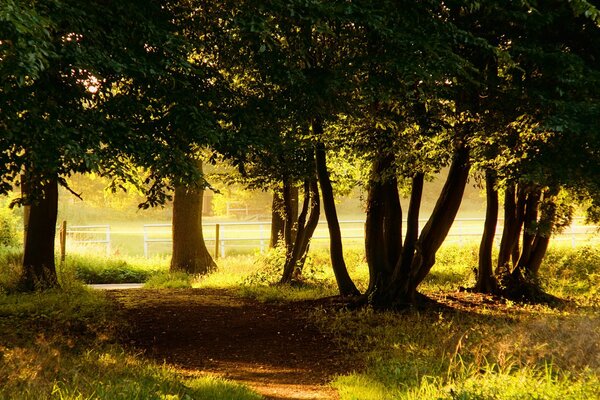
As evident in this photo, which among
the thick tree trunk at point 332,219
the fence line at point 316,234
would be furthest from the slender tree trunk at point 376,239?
the fence line at point 316,234

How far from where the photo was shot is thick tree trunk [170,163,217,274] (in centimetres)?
2231

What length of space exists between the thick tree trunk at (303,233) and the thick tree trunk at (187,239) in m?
4.84

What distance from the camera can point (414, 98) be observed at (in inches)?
438

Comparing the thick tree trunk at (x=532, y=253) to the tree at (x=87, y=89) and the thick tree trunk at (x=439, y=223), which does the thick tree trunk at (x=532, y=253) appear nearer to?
the thick tree trunk at (x=439, y=223)

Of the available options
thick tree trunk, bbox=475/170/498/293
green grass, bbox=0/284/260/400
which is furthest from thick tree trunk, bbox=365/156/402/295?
green grass, bbox=0/284/260/400

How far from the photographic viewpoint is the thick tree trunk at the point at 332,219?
14625 mm

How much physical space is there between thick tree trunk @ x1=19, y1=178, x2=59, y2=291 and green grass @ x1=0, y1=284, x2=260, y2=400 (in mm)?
3232

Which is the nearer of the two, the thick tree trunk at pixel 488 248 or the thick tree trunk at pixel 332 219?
the thick tree trunk at pixel 332 219

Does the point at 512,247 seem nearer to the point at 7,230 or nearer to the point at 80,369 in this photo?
the point at 80,369

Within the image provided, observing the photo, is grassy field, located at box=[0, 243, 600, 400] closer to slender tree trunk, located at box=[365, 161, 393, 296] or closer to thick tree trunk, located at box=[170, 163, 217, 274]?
slender tree trunk, located at box=[365, 161, 393, 296]

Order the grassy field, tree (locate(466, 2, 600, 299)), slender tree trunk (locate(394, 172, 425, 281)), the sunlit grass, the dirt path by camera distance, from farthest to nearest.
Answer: slender tree trunk (locate(394, 172, 425, 281)) < tree (locate(466, 2, 600, 299)) < the dirt path < the grassy field < the sunlit grass

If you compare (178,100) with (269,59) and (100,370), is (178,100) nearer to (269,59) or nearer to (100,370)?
(269,59)

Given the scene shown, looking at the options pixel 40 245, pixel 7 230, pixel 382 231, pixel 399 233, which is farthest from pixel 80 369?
pixel 7 230

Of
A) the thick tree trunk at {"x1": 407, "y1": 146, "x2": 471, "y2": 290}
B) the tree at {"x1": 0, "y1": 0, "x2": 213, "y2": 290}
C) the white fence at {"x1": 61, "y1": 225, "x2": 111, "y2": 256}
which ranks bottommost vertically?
the white fence at {"x1": 61, "y1": 225, "x2": 111, "y2": 256}
